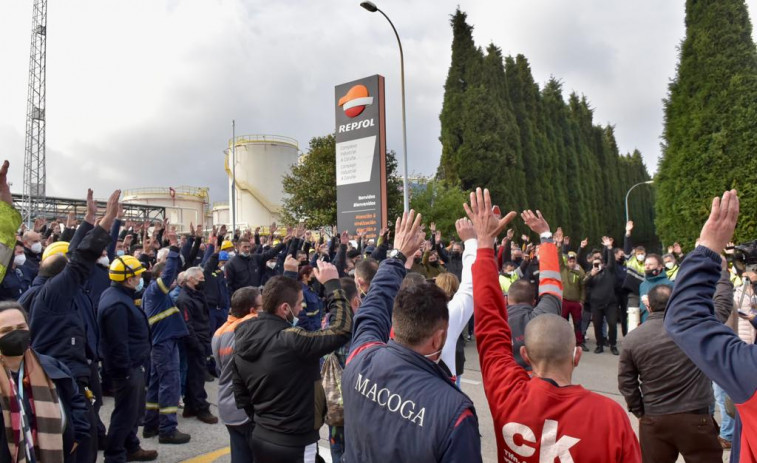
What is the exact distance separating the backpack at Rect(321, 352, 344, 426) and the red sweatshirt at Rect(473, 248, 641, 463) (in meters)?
1.73

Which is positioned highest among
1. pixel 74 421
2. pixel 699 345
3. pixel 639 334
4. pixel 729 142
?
pixel 729 142

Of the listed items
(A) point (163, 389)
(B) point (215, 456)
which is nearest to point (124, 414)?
(A) point (163, 389)

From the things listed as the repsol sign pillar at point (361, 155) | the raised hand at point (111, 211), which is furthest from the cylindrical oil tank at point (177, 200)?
the raised hand at point (111, 211)

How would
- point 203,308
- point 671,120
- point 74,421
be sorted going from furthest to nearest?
point 671,120
point 203,308
point 74,421

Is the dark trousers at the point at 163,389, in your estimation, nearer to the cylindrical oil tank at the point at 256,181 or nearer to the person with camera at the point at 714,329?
the person with camera at the point at 714,329

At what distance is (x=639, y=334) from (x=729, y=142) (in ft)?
67.4

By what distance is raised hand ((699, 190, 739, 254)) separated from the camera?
1.66m

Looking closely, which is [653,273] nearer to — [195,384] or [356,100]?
[195,384]

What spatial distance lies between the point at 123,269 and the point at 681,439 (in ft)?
15.7

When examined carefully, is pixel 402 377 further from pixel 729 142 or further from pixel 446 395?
pixel 729 142

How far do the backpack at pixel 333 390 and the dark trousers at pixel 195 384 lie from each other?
265 centimetres

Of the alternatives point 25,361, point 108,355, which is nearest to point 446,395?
point 25,361

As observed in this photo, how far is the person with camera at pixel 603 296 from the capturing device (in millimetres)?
9789

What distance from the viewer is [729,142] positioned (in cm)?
A: 2014
